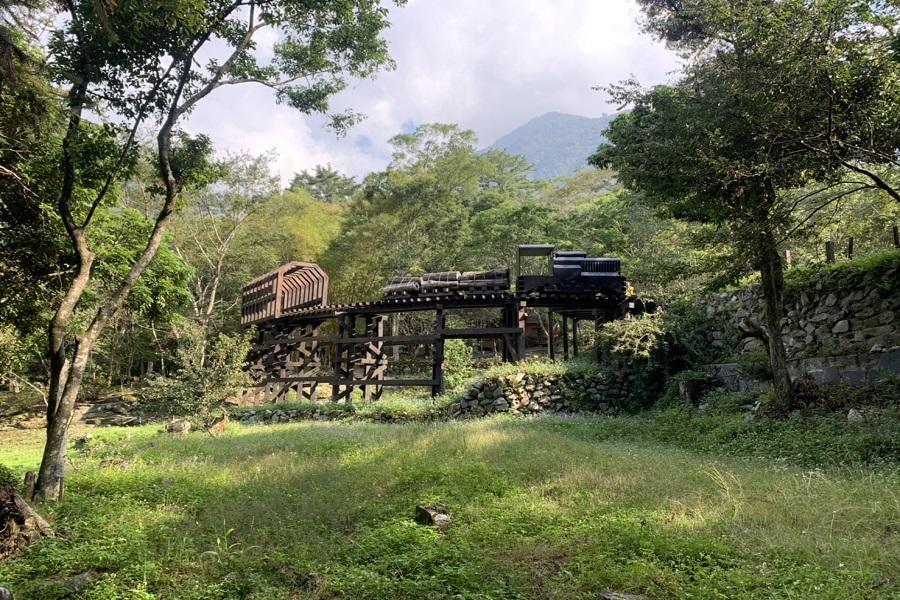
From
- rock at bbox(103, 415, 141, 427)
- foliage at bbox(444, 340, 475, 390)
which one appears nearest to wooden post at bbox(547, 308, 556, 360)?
foliage at bbox(444, 340, 475, 390)

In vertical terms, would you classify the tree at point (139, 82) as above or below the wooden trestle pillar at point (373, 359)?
above

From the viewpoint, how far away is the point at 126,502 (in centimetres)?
621

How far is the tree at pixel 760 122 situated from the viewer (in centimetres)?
817

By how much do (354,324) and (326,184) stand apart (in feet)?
120

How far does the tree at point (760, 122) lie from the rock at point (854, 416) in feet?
3.80

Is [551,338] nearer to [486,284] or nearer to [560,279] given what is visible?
[486,284]

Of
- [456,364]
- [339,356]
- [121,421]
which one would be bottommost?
[121,421]

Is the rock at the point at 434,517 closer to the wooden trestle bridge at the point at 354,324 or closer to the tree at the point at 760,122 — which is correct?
the tree at the point at 760,122

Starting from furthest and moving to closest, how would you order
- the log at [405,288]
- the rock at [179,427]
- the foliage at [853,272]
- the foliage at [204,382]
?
the log at [405,288] < the rock at [179,427] < the foliage at [204,382] < the foliage at [853,272]

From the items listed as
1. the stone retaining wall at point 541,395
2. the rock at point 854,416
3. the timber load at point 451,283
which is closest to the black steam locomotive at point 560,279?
the timber load at point 451,283

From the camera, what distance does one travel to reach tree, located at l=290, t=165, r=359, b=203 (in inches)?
2030

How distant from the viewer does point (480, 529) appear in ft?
16.6

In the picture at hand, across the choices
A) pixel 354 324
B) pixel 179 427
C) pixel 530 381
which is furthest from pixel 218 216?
pixel 530 381

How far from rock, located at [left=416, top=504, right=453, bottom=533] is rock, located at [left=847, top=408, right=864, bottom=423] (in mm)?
6823
